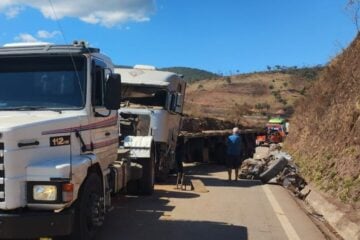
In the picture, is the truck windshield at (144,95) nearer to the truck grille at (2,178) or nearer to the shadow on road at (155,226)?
the shadow on road at (155,226)

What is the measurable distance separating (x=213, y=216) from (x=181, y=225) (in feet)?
4.20

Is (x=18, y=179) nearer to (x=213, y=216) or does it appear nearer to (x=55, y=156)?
(x=55, y=156)

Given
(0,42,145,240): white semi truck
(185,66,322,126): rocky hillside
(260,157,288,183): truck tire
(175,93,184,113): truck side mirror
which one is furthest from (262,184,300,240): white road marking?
(185,66,322,126): rocky hillside

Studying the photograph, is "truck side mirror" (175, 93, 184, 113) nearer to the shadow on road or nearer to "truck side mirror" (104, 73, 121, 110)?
the shadow on road

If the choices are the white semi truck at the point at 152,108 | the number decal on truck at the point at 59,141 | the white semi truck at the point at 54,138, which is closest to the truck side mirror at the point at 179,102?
the white semi truck at the point at 152,108

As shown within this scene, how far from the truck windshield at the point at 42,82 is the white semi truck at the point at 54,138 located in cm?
1

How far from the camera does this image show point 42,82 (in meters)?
7.85

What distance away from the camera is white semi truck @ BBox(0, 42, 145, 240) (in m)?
6.62

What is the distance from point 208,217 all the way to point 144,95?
6195 millimetres

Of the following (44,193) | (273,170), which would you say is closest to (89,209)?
(44,193)

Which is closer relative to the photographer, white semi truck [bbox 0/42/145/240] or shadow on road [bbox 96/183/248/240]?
white semi truck [bbox 0/42/145/240]

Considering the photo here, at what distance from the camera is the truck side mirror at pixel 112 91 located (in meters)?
8.23

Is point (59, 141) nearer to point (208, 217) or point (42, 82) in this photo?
point (42, 82)

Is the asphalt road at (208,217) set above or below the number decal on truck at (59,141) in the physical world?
below
